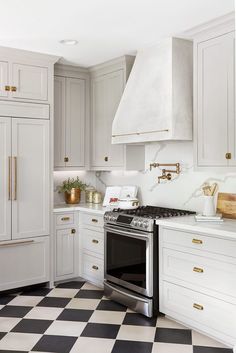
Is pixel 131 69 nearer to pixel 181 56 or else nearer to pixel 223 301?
pixel 181 56

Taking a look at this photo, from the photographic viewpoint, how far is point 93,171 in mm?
5262

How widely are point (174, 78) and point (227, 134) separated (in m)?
0.76

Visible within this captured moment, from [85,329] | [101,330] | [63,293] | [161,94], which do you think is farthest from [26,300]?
[161,94]

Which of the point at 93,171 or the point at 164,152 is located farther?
the point at 93,171

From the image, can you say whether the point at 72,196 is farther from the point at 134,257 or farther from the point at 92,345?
the point at 92,345

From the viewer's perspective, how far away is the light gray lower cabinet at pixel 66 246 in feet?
14.5

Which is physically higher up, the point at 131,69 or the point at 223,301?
the point at 131,69

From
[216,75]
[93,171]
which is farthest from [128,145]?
[216,75]

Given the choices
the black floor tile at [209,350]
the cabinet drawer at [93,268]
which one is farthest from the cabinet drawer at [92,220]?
the black floor tile at [209,350]

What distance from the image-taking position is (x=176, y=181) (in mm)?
4113

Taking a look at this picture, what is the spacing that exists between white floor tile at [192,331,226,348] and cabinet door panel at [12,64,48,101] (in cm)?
276

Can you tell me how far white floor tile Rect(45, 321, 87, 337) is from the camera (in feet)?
10.5

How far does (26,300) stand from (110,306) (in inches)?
33.5

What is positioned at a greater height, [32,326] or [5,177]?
[5,177]
